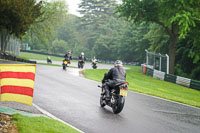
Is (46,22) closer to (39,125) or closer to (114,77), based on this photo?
(114,77)

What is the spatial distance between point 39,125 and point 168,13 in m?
26.2

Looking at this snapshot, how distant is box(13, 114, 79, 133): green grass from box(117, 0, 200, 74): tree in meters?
21.2

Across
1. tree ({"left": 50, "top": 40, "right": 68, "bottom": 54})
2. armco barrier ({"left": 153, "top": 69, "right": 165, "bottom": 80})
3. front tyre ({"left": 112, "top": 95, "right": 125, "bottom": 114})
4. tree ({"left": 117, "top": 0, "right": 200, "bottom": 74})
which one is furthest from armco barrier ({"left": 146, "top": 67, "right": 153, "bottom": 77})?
tree ({"left": 50, "top": 40, "right": 68, "bottom": 54})

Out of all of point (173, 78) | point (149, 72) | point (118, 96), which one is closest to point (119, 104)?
point (118, 96)

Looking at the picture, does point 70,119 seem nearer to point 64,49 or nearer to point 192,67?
point 192,67

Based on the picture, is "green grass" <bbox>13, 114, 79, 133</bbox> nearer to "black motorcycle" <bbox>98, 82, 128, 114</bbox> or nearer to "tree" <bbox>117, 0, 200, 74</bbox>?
"black motorcycle" <bbox>98, 82, 128, 114</bbox>

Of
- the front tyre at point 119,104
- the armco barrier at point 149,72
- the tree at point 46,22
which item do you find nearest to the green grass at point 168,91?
the front tyre at point 119,104

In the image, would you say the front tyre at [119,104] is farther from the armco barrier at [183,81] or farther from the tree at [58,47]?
the tree at [58,47]

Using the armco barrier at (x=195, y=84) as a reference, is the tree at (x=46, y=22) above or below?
above

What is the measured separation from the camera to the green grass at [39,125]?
7.02 meters

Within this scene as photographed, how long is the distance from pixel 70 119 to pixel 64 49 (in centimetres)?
9330

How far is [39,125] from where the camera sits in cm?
746

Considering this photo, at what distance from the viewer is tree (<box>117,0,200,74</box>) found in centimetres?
2811

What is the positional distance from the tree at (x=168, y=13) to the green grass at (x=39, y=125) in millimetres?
21178
